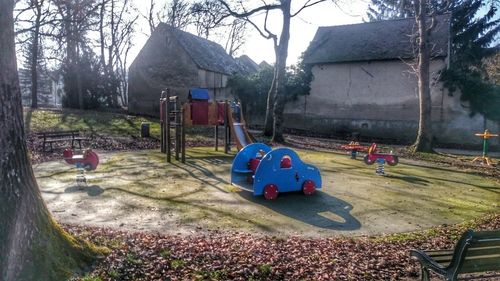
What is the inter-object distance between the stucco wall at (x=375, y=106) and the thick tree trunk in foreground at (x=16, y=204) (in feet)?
78.7

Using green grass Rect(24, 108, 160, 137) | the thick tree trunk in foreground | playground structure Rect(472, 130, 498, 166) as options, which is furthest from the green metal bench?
green grass Rect(24, 108, 160, 137)

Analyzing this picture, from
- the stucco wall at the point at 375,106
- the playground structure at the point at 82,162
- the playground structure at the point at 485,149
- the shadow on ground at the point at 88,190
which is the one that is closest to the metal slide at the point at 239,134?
the playground structure at the point at 82,162

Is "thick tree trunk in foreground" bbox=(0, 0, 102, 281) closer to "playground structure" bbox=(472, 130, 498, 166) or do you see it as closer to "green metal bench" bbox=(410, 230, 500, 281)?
"green metal bench" bbox=(410, 230, 500, 281)

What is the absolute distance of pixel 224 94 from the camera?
32.9m

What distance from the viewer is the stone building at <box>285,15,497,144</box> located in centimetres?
2538

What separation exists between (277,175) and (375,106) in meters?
20.1

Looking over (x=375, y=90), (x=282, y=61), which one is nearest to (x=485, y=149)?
(x=282, y=61)

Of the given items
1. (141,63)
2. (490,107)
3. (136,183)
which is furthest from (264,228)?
(141,63)

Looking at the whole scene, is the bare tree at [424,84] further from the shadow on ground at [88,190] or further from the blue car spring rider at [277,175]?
the shadow on ground at [88,190]

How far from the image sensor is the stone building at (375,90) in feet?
83.3

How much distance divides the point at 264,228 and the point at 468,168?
35.7 ft

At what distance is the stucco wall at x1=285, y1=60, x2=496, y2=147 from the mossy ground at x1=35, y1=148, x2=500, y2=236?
12.8 meters

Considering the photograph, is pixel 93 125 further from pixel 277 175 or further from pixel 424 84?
pixel 277 175

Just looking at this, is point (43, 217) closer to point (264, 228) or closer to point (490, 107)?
point (264, 228)
